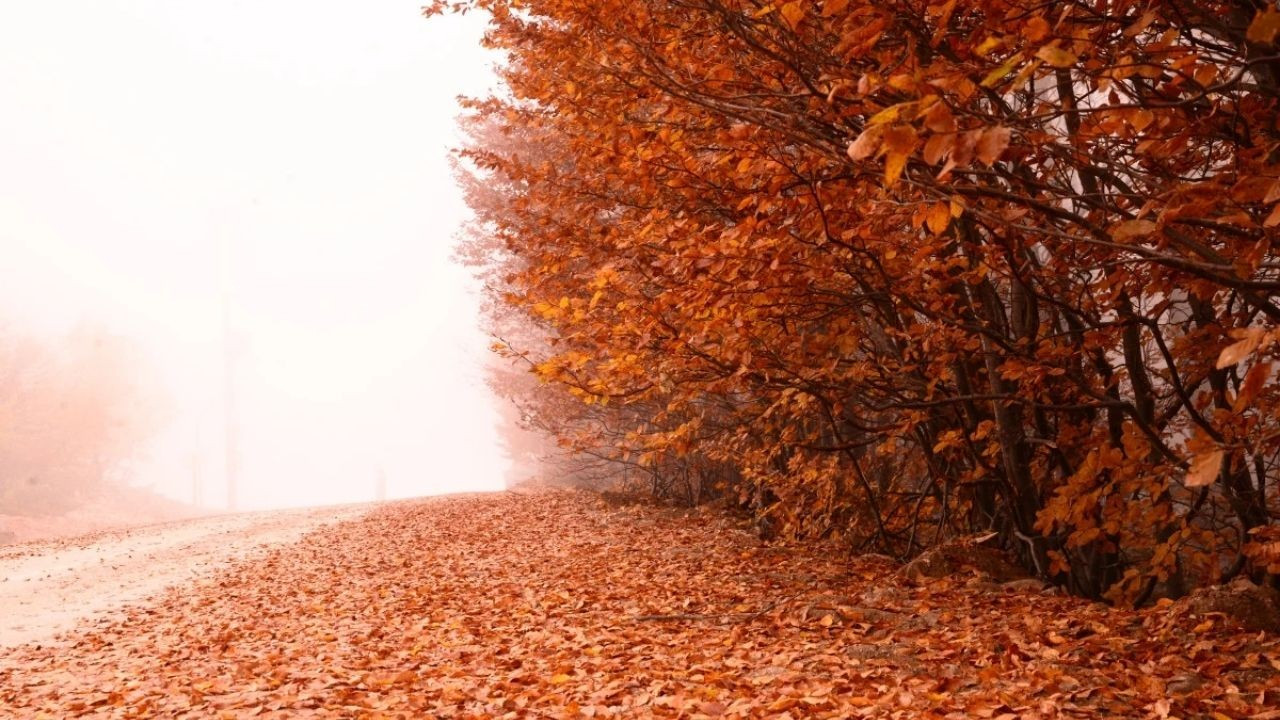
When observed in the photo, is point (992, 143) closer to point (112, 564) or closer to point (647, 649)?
point (647, 649)

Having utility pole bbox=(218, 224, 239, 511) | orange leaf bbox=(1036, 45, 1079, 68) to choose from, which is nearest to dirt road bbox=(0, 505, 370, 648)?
orange leaf bbox=(1036, 45, 1079, 68)

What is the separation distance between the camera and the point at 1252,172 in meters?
3.29

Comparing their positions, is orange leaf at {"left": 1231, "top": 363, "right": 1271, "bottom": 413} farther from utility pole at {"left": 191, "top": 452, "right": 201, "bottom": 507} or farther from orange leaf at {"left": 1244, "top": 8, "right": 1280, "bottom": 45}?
utility pole at {"left": 191, "top": 452, "right": 201, "bottom": 507}

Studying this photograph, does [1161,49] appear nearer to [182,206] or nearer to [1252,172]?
[1252,172]

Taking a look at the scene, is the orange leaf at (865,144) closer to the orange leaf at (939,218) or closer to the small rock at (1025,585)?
the orange leaf at (939,218)

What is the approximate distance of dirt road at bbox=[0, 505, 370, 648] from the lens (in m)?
9.16

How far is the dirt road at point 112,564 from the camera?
916 cm

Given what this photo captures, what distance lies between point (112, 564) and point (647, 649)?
421 inches

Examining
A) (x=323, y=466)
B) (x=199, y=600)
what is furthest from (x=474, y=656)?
(x=323, y=466)

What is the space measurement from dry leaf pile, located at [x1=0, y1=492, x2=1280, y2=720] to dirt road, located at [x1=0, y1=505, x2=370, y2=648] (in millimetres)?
872

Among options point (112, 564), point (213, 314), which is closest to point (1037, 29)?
point (112, 564)

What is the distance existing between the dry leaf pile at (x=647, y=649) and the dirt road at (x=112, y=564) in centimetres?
87

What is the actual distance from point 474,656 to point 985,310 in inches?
173

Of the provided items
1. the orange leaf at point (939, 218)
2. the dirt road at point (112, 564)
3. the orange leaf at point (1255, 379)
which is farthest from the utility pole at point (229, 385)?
the orange leaf at point (1255, 379)
